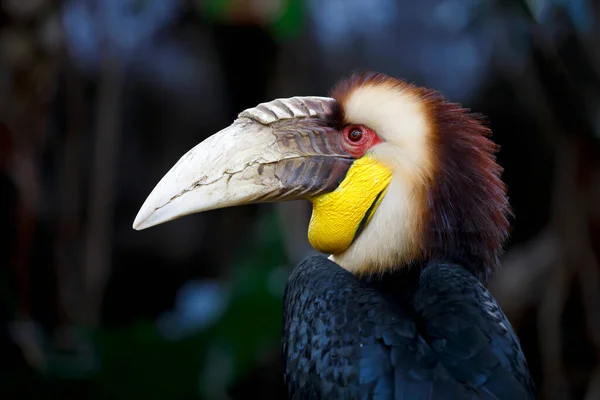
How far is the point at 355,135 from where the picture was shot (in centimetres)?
145

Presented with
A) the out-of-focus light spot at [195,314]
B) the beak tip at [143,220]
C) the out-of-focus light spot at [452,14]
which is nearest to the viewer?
the beak tip at [143,220]

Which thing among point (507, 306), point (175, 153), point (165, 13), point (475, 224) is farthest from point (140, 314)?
point (475, 224)

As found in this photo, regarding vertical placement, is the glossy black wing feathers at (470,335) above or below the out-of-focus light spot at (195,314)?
above

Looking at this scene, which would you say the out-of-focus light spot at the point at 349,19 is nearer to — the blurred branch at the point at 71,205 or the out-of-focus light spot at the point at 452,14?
the out-of-focus light spot at the point at 452,14

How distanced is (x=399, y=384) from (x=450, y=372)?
9 centimetres

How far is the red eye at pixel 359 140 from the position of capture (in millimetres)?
1444

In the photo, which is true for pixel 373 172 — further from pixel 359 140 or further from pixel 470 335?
pixel 470 335

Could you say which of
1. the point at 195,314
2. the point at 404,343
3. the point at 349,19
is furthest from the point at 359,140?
the point at 349,19

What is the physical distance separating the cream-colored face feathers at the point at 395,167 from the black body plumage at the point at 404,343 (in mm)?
72

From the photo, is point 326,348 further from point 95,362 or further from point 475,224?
point 95,362

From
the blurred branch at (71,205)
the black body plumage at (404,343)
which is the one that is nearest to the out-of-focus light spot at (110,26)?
the blurred branch at (71,205)

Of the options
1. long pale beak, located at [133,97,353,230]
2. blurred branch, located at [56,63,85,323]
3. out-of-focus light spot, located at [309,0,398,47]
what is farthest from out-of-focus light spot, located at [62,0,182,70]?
long pale beak, located at [133,97,353,230]

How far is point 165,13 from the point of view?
369cm

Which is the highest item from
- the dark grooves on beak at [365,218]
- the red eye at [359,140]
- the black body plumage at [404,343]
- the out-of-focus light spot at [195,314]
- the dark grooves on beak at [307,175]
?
the red eye at [359,140]
